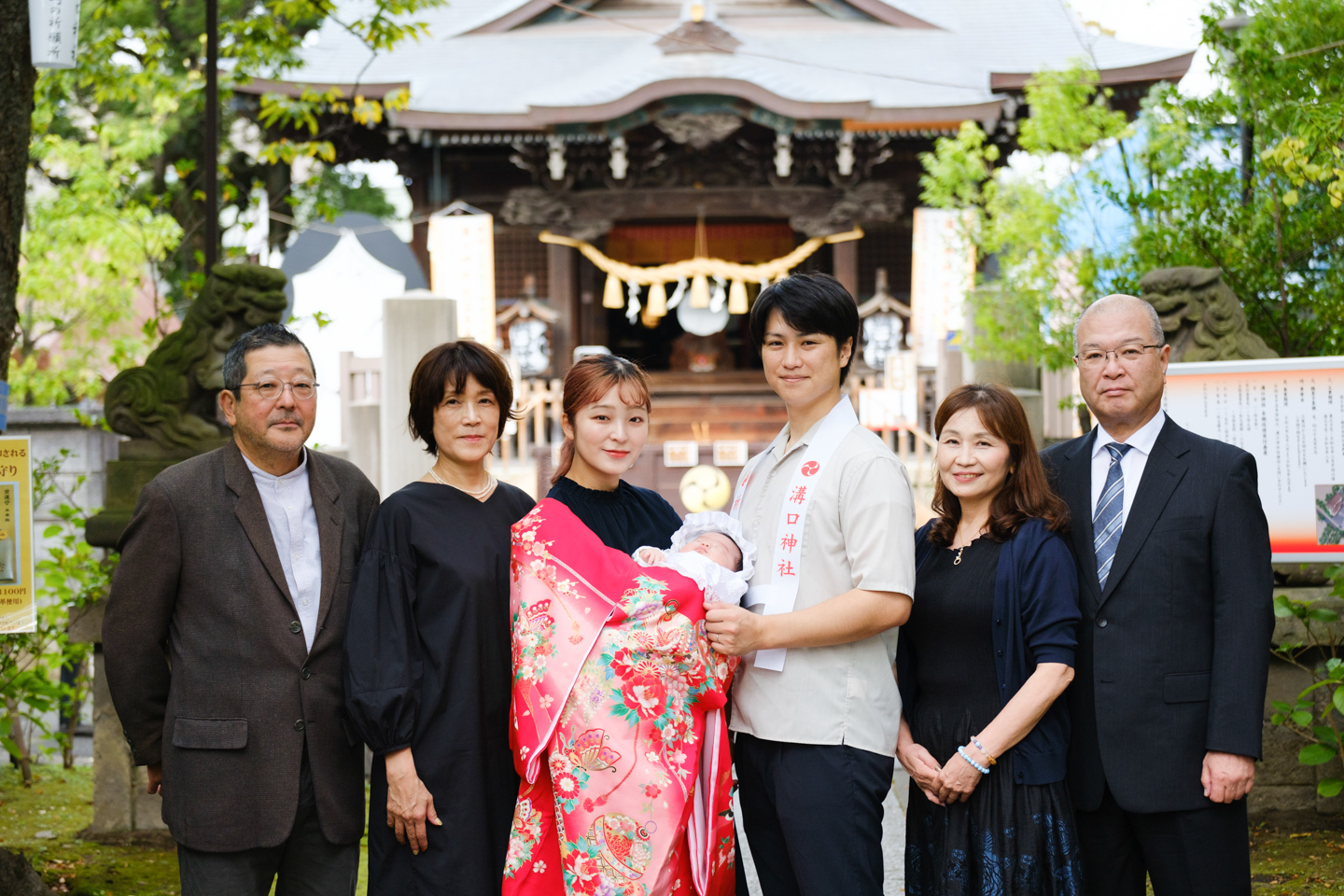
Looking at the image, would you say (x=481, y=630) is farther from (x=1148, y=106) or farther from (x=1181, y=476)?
(x=1148, y=106)

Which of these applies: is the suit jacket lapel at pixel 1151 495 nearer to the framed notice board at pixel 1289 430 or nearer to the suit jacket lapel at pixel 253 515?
the framed notice board at pixel 1289 430

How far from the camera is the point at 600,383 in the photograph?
9.26ft

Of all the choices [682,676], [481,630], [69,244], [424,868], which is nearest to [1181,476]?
[682,676]

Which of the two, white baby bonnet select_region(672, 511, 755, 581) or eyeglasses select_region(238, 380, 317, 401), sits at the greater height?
eyeglasses select_region(238, 380, 317, 401)

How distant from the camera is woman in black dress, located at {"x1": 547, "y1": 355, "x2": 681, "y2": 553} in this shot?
9.26 ft

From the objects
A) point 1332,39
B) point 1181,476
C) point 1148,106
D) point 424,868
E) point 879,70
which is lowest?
point 424,868

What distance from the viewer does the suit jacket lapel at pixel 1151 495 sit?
9.04 ft

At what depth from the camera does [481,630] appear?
2764mm

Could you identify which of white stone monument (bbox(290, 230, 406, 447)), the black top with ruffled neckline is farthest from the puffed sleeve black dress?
white stone monument (bbox(290, 230, 406, 447))

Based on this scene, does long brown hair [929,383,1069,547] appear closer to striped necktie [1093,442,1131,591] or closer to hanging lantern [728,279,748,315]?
striped necktie [1093,442,1131,591]

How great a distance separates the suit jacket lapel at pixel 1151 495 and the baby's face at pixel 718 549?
0.94m

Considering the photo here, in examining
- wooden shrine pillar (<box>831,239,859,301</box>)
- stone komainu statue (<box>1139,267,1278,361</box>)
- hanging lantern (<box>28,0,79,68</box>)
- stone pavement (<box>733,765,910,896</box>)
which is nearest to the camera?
hanging lantern (<box>28,0,79,68</box>)

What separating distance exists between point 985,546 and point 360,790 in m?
1.79

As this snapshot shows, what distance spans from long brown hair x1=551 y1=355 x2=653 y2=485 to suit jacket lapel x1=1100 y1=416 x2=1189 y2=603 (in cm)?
129
